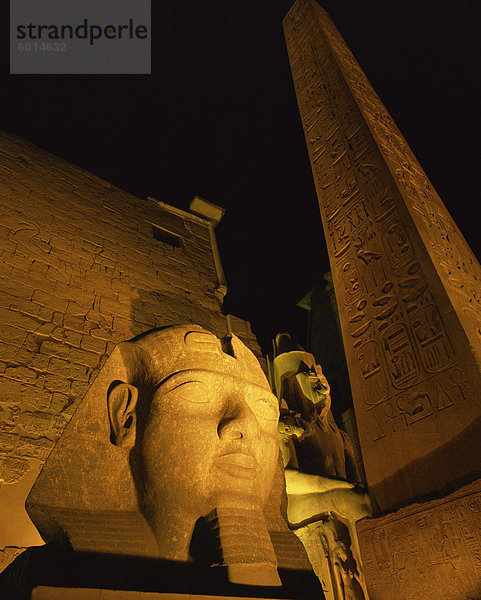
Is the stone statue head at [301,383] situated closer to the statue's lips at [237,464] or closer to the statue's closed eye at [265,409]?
the statue's closed eye at [265,409]

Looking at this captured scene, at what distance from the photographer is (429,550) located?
6.89 feet

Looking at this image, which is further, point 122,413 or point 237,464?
point 122,413

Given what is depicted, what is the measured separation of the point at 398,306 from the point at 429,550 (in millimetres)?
1387

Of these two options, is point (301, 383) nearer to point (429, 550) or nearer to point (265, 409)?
point (265, 409)

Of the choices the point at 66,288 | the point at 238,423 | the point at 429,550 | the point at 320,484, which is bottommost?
the point at 66,288

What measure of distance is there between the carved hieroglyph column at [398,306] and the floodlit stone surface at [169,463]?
68 cm

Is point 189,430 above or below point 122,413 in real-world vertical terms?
above

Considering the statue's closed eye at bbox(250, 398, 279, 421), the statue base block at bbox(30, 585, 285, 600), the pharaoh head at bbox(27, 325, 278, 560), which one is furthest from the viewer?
the statue's closed eye at bbox(250, 398, 279, 421)

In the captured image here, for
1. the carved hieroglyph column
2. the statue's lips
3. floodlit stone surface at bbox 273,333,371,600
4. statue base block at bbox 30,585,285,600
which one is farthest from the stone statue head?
statue base block at bbox 30,585,285,600

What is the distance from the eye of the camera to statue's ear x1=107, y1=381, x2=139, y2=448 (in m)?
2.32

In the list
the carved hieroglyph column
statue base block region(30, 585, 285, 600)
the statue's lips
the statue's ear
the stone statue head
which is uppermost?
the carved hieroglyph column

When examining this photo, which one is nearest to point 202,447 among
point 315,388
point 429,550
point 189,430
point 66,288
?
point 189,430

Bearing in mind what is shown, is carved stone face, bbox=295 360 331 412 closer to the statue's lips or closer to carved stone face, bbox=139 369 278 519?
carved stone face, bbox=139 369 278 519

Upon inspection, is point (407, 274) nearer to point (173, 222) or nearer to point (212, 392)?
point (212, 392)
